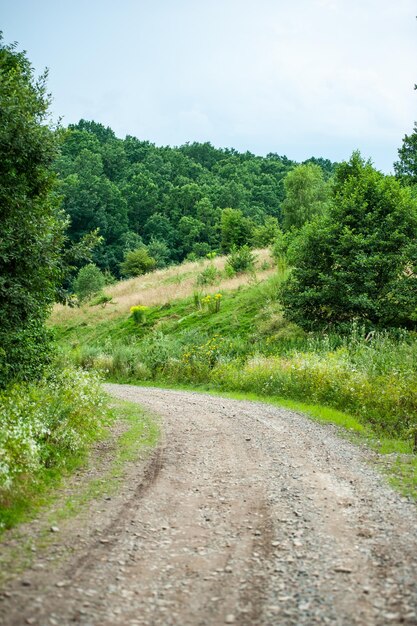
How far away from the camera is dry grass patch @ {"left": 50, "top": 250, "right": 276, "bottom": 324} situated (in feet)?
131

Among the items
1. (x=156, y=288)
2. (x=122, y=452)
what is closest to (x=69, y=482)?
(x=122, y=452)

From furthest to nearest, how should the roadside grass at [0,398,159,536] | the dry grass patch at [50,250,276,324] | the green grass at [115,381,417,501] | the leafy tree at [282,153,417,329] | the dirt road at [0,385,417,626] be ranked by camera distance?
the dry grass patch at [50,250,276,324] < the leafy tree at [282,153,417,329] < the green grass at [115,381,417,501] < the roadside grass at [0,398,159,536] < the dirt road at [0,385,417,626]

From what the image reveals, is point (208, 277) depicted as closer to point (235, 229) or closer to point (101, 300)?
point (101, 300)

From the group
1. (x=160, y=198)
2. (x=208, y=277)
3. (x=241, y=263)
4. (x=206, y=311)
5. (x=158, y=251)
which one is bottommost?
(x=206, y=311)

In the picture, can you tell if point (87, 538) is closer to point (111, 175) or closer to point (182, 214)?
point (182, 214)

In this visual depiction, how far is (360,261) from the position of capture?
73.2 ft

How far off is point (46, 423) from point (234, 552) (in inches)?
204

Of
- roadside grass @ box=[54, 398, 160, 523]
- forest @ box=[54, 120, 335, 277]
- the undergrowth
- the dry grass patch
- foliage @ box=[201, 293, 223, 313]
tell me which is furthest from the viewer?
forest @ box=[54, 120, 335, 277]

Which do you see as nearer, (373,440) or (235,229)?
(373,440)

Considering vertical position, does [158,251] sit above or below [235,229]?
below

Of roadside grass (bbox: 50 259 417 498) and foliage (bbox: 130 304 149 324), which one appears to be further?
foliage (bbox: 130 304 149 324)

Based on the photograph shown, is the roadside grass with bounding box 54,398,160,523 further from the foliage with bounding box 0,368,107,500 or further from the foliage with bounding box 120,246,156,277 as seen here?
the foliage with bounding box 120,246,156,277

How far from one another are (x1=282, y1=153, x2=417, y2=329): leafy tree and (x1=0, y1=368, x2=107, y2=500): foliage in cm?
1303

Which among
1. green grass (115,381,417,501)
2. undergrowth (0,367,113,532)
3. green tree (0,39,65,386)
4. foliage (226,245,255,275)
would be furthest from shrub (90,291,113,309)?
green tree (0,39,65,386)
